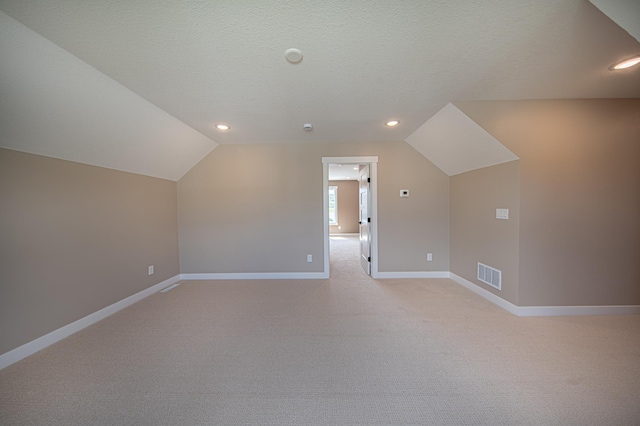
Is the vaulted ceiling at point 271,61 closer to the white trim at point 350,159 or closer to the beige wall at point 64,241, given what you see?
the beige wall at point 64,241

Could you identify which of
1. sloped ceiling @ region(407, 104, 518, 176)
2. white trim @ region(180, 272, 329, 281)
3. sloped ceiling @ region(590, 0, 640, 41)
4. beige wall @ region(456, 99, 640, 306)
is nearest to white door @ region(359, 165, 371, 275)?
sloped ceiling @ region(407, 104, 518, 176)

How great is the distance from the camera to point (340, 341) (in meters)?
2.05

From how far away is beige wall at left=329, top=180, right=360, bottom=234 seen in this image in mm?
9539

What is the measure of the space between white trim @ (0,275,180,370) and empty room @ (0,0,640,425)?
1 centimetres

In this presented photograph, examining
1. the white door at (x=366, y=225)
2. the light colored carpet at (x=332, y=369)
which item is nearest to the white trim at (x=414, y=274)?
the white door at (x=366, y=225)

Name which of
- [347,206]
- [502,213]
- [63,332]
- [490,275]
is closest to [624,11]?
[502,213]

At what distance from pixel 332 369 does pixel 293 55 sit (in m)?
2.40

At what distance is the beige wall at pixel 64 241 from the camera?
1787 millimetres

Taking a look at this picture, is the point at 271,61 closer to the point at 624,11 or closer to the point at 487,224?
the point at 624,11

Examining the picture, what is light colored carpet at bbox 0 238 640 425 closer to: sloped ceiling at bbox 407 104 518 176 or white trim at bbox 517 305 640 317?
white trim at bbox 517 305 640 317

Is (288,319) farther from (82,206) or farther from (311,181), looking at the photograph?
(82,206)

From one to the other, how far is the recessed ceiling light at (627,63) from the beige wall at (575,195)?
56 cm

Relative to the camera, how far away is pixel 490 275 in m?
2.87

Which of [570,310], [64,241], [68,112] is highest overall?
[68,112]
